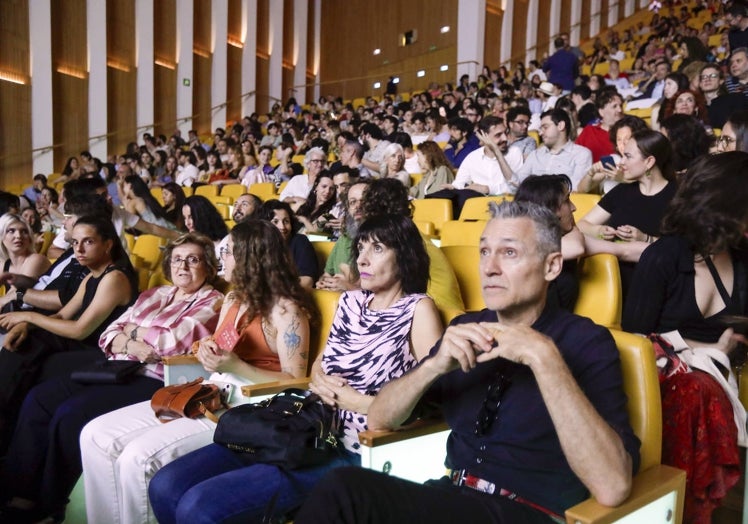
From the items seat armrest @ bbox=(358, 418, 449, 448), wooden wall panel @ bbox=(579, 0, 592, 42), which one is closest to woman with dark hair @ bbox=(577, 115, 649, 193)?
seat armrest @ bbox=(358, 418, 449, 448)

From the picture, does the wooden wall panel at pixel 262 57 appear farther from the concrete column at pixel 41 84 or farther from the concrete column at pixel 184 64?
the concrete column at pixel 41 84

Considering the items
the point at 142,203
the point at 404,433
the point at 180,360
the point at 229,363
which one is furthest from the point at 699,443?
the point at 142,203

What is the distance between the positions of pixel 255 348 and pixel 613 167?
2152mm

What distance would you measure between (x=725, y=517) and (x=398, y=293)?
1.08 m

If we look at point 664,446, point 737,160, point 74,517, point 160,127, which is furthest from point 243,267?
point 160,127

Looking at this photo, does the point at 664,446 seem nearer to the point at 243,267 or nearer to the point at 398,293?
the point at 398,293

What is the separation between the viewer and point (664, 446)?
1.51 m

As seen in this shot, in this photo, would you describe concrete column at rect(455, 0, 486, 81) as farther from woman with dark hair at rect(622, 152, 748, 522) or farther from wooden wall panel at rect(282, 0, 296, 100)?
woman with dark hair at rect(622, 152, 748, 522)

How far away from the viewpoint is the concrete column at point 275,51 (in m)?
14.5

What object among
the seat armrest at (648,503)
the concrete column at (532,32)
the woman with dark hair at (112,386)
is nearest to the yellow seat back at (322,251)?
the woman with dark hair at (112,386)

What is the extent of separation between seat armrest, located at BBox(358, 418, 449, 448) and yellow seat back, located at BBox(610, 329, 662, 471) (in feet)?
1.42

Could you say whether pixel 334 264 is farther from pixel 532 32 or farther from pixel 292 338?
pixel 532 32

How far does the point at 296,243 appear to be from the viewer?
10.00 ft

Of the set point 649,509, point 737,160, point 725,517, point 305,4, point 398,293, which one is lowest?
point 725,517
